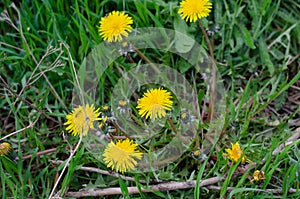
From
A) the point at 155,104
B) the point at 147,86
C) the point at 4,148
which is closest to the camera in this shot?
the point at 155,104

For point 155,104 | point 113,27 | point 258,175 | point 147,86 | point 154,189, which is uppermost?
point 113,27

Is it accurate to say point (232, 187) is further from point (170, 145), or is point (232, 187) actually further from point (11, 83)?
point (11, 83)

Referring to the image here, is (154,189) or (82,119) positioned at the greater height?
(82,119)

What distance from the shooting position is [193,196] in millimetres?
1750

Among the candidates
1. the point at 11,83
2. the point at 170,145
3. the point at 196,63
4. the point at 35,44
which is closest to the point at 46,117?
the point at 11,83

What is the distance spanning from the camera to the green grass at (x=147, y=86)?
1.80 m

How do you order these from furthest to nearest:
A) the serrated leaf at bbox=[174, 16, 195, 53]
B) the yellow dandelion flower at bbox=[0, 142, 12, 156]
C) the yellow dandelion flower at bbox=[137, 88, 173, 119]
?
1. the serrated leaf at bbox=[174, 16, 195, 53]
2. the yellow dandelion flower at bbox=[0, 142, 12, 156]
3. the yellow dandelion flower at bbox=[137, 88, 173, 119]

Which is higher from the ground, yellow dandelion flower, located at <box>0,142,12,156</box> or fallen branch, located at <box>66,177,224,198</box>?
yellow dandelion flower, located at <box>0,142,12,156</box>

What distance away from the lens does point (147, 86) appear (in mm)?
2062

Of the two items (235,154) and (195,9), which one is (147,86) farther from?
(235,154)

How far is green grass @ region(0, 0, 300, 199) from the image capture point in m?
1.80

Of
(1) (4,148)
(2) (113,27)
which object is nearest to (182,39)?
(2) (113,27)

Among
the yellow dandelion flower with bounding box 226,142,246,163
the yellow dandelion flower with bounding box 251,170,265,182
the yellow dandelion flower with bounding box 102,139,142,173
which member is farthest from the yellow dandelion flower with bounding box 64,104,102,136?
the yellow dandelion flower with bounding box 251,170,265,182

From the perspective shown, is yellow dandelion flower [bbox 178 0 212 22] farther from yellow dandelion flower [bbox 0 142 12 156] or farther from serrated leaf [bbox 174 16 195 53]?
yellow dandelion flower [bbox 0 142 12 156]
